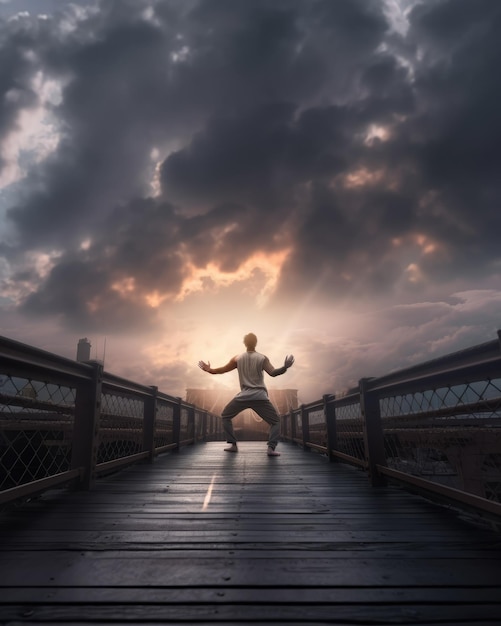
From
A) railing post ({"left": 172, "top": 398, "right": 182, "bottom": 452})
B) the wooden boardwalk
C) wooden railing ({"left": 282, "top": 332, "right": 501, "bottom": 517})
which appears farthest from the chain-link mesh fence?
the wooden boardwalk

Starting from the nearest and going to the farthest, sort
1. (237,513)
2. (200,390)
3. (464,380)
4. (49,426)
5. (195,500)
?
(464,380) → (237,513) → (195,500) → (49,426) → (200,390)

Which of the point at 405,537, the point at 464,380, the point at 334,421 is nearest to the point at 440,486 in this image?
the point at 405,537

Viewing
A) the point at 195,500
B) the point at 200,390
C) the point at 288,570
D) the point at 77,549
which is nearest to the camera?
the point at 288,570

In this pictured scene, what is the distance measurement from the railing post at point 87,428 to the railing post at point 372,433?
2852mm

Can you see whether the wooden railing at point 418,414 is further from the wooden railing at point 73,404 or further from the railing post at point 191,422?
the railing post at point 191,422

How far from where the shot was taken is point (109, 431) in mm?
6082

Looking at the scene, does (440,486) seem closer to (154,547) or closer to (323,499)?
(323,499)

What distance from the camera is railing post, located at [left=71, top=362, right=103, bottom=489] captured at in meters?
3.58

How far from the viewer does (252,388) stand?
654cm

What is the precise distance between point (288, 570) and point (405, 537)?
3.04 feet

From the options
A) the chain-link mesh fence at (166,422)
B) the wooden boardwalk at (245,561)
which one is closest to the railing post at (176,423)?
the chain-link mesh fence at (166,422)

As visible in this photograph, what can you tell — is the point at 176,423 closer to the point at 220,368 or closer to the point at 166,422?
the point at 166,422

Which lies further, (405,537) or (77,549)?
(405,537)

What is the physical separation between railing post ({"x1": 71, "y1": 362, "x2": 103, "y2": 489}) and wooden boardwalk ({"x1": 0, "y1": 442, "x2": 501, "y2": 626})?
334 millimetres
